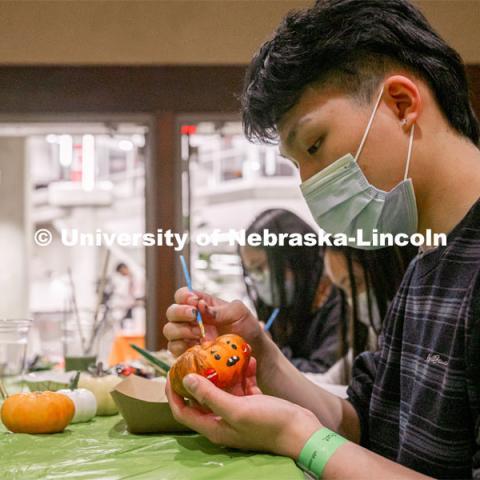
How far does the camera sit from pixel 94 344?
5.50 ft

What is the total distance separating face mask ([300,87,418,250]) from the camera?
104 centimetres

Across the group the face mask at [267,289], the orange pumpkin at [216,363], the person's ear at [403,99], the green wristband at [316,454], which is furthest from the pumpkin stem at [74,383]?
the face mask at [267,289]

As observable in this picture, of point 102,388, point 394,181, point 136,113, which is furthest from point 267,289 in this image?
point 394,181

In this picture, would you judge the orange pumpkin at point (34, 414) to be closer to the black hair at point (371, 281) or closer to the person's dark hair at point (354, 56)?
the person's dark hair at point (354, 56)

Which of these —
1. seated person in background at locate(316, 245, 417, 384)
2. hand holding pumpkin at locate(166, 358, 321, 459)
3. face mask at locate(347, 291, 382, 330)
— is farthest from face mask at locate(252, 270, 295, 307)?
hand holding pumpkin at locate(166, 358, 321, 459)

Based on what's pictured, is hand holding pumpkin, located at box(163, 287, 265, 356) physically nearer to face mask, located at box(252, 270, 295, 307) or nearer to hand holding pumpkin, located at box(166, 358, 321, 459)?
hand holding pumpkin, located at box(166, 358, 321, 459)

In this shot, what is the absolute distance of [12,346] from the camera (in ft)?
4.00

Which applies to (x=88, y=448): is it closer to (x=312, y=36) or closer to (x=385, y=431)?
(x=385, y=431)

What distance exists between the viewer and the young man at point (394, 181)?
891mm

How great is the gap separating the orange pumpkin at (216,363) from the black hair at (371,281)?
1004mm

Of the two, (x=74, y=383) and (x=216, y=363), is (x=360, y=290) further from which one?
(x=216, y=363)

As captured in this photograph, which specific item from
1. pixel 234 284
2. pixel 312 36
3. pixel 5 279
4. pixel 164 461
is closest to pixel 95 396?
pixel 164 461

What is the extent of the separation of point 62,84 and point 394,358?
232 centimetres

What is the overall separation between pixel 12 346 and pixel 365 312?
1.35 m
